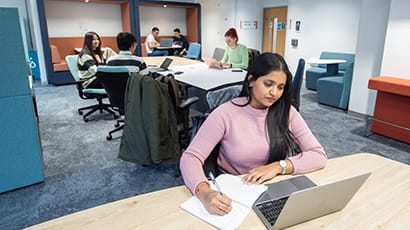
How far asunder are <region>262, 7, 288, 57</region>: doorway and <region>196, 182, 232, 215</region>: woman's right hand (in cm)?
769

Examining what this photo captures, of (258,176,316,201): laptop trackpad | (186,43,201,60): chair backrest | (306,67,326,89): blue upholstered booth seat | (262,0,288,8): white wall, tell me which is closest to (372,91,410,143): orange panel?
(306,67,326,89): blue upholstered booth seat

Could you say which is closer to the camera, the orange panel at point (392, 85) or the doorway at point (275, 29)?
the orange panel at point (392, 85)

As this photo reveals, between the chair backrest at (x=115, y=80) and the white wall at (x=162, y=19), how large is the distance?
6303 millimetres

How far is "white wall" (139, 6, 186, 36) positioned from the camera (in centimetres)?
907

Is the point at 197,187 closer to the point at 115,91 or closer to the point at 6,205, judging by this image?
the point at 6,205

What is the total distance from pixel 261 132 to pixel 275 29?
768cm

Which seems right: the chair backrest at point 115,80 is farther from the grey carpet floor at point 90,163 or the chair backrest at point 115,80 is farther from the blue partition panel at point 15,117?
the blue partition panel at point 15,117

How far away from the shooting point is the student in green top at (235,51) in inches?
174

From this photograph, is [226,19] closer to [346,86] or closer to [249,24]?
[249,24]

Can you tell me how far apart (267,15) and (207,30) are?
2.29 m

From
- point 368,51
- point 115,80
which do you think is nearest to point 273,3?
point 368,51

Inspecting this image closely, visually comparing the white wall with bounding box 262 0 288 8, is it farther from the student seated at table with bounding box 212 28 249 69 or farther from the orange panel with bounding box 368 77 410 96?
the orange panel with bounding box 368 77 410 96

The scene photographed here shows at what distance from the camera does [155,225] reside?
0.92 meters

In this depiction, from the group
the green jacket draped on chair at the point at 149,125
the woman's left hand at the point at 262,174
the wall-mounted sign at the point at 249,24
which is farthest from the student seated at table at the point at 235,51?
the wall-mounted sign at the point at 249,24
